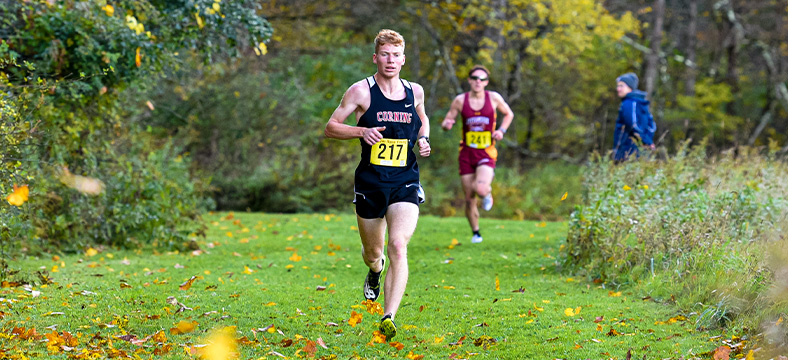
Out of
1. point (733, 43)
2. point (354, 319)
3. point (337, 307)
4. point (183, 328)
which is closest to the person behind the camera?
point (183, 328)

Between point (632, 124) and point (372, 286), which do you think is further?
point (632, 124)

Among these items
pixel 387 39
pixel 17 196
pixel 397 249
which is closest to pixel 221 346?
pixel 397 249

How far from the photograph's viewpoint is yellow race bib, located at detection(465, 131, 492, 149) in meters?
9.98

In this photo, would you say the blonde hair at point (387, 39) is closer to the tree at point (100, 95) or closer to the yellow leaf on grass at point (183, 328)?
the yellow leaf on grass at point (183, 328)

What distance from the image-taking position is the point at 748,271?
572 centimetres

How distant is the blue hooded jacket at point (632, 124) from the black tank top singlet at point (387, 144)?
19.8 ft

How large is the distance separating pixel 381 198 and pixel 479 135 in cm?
473

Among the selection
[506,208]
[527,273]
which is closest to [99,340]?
[527,273]

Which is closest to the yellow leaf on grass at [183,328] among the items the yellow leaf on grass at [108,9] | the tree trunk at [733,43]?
the yellow leaf on grass at [108,9]

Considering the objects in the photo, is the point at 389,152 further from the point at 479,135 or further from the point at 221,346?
the point at 479,135

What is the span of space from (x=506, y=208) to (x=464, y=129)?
8.63m

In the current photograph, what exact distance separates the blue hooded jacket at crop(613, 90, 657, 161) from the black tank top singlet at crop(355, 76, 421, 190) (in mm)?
6031

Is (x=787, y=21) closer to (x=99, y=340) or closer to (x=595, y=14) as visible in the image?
(x=595, y=14)

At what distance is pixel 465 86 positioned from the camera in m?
24.2
